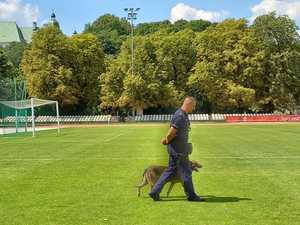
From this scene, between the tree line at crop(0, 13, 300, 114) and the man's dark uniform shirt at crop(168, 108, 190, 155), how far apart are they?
6235 centimetres

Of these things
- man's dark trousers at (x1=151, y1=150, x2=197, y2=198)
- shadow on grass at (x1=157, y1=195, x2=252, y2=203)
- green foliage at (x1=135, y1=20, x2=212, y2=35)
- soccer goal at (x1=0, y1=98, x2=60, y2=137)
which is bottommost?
soccer goal at (x1=0, y1=98, x2=60, y2=137)

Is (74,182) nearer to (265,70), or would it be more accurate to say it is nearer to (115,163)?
(115,163)

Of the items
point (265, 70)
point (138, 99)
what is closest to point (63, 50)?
point (138, 99)

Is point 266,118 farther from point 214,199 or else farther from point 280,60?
point 214,199

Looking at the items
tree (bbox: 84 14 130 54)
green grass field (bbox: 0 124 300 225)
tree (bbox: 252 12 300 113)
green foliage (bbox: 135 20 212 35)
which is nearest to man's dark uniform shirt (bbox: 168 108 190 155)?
green grass field (bbox: 0 124 300 225)

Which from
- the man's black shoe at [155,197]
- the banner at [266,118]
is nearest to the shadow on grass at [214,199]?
the man's black shoe at [155,197]

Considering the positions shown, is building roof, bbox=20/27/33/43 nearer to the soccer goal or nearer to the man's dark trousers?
the soccer goal

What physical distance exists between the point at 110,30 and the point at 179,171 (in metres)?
115

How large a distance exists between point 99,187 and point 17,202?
231 cm

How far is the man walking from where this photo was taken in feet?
33.1

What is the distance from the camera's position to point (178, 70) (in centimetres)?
7944

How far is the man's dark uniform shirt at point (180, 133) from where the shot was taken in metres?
10.1

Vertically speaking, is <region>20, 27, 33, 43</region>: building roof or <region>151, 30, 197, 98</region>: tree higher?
<region>20, 27, 33, 43</region>: building roof

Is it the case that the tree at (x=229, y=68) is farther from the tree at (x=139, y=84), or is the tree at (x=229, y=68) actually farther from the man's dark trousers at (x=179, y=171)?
the man's dark trousers at (x=179, y=171)
